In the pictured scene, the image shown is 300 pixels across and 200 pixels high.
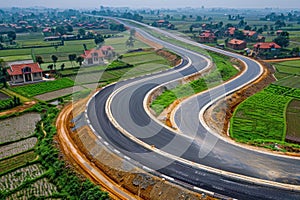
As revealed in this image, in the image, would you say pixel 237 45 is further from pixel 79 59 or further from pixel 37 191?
pixel 37 191

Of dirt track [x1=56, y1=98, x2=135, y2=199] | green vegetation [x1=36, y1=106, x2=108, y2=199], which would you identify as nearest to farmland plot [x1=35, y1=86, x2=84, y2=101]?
dirt track [x1=56, y1=98, x2=135, y2=199]

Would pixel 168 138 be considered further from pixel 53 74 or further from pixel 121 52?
pixel 121 52

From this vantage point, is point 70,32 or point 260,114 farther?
point 70,32

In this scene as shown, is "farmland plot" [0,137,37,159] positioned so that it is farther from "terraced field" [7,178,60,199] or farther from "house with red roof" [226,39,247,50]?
"house with red roof" [226,39,247,50]

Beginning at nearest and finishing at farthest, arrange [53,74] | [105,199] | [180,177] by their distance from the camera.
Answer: [105,199] < [180,177] < [53,74]

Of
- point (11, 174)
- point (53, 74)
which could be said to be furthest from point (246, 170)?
point (53, 74)

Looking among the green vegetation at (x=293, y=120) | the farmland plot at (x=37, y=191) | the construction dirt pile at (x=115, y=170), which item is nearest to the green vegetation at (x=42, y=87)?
the construction dirt pile at (x=115, y=170)

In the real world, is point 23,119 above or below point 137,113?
below

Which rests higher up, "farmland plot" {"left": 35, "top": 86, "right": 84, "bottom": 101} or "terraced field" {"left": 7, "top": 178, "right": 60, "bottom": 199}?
"terraced field" {"left": 7, "top": 178, "right": 60, "bottom": 199}
